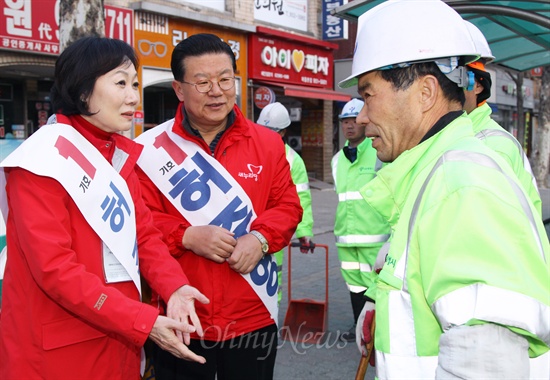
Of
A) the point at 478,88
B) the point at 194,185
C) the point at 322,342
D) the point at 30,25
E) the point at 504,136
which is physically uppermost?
the point at 30,25

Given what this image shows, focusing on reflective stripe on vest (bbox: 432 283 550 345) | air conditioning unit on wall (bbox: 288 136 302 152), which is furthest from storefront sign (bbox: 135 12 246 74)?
reflective stripe on vest (bbox: 432 283 550 345)

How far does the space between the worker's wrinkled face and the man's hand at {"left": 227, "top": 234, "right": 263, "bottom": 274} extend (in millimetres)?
1049

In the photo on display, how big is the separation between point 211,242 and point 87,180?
67cm

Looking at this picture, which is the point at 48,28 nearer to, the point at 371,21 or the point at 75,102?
Answer: the point at 75,102

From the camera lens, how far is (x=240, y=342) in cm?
263

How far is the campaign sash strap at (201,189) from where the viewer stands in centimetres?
264

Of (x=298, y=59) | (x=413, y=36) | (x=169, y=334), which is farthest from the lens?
(x=298, y=59)

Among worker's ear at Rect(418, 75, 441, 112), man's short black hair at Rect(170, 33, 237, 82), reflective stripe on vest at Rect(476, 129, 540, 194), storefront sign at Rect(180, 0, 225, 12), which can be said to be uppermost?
storefront sign at Rect(180, 0, 225, 12)

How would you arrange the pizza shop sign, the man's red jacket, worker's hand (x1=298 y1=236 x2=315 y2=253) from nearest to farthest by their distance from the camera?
the man's red jacket, worker's hand (x1=298 y1=236 x2=315 y2=253), the pizza shop sign

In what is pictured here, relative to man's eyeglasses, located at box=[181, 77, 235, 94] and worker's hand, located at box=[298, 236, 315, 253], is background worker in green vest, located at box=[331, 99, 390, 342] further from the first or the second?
man's eyeglasses, located at box=[181, 77, 235, 94]

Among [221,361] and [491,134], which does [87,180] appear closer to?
[221,361]

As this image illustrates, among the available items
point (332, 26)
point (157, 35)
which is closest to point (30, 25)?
point (157, 35)

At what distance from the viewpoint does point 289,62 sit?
17.2 m

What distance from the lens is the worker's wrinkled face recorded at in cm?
152
